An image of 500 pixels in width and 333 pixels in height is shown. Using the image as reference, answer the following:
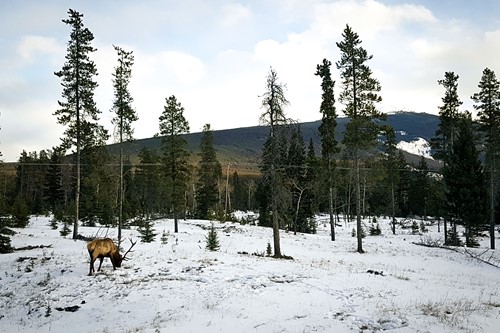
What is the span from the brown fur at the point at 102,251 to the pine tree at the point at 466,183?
30.3m

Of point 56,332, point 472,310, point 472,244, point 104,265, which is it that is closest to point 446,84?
point 472,244

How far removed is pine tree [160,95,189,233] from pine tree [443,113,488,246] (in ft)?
90.1

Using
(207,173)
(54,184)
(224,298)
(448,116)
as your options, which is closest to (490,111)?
(448,116)

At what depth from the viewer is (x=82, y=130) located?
26.5 m

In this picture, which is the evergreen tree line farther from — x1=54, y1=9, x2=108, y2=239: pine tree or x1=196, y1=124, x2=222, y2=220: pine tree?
x1=196, y1=124, x2=222, y2=220: pine tree

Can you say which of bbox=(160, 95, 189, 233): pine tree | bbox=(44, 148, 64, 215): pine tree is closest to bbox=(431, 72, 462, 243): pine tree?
bbox=(160, 95, 189, 233): pine tree

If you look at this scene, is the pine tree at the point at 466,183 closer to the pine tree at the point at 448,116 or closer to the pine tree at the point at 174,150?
the pine tree at the point at 448,116

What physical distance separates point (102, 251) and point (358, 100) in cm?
2202

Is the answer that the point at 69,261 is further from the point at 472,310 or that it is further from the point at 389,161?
the point at 389,161

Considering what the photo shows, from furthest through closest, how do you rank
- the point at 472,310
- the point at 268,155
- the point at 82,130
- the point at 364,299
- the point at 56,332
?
the point at 82,130, the point at 268,155, the point at 364,299, the point at 472,310, the point at 56,332

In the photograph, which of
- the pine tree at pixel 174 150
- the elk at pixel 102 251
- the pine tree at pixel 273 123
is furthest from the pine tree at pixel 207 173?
the elk at pixel 102 251

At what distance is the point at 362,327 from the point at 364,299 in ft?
8.98

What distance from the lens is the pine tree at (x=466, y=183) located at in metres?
31.7

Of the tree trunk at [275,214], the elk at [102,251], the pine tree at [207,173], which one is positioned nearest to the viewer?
the elk at [102,251]
